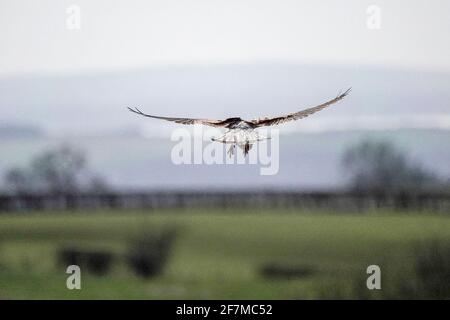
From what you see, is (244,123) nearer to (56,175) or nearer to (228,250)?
(228,250)

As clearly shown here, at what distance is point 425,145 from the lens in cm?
374

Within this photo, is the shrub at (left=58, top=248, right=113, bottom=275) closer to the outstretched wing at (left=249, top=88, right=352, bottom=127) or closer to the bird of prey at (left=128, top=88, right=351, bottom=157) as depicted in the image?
the bird of prey at (left=128, top=88, right=351, bottom=157)

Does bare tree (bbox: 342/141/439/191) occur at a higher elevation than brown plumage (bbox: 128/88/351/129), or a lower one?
lower

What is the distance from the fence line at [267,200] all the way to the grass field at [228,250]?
0.05 m

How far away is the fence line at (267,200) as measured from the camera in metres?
3.76

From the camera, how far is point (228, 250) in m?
3.79

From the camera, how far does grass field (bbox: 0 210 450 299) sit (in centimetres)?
377

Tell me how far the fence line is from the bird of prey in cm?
26

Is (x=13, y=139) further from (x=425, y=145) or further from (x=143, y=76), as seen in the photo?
(x=425, y=145)

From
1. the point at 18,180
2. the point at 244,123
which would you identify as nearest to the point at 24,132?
the point at 18,180

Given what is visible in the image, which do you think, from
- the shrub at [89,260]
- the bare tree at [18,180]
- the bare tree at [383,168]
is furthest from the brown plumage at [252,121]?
the shrub at [89,260]

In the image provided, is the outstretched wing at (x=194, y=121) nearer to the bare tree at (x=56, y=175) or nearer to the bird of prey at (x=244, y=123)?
the bird of prey at (x=244, y=123)

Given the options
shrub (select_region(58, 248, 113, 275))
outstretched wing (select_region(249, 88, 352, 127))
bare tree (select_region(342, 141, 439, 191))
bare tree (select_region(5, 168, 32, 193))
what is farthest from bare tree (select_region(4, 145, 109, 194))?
bare tree (select_region(342, 141, 439, 191))
